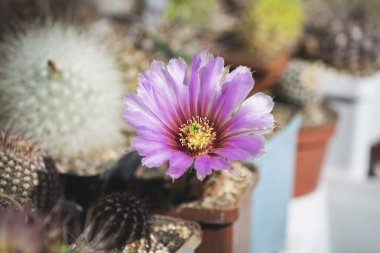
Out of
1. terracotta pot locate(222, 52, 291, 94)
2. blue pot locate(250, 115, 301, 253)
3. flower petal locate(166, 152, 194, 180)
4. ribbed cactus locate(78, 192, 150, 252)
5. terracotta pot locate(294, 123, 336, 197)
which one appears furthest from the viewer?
terracotta pot locate(222, 52, 291, 94)

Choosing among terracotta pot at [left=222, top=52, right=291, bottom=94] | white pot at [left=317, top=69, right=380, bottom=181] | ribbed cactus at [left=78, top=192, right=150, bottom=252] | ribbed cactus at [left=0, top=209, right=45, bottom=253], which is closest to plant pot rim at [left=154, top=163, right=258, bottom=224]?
ribbed cactus at [left=78, top=192, right=150, bottom=252]

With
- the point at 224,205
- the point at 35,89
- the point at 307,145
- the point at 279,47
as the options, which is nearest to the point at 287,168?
the point at 307,145

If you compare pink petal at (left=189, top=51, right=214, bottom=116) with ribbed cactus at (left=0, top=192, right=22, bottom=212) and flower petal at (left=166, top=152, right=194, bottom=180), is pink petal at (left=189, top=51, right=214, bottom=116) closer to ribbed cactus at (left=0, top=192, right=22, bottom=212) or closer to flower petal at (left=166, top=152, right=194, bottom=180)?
flower petal at (left=166, top=152, right=194, bottom=180)

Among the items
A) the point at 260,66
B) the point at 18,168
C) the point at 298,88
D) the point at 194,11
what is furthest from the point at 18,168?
the point at 194,11

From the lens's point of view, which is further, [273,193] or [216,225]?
[273,193]

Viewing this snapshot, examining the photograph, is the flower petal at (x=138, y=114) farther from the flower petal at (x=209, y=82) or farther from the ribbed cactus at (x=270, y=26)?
the ribbed cactus at (x=270, y=26)

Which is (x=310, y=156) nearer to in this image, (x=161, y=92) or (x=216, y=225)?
(x=216, y=225)

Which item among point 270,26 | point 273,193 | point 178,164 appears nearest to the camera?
point 178,164

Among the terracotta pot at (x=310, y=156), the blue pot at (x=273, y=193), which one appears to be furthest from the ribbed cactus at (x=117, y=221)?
the terracotta pot at (x=310, y=156)
